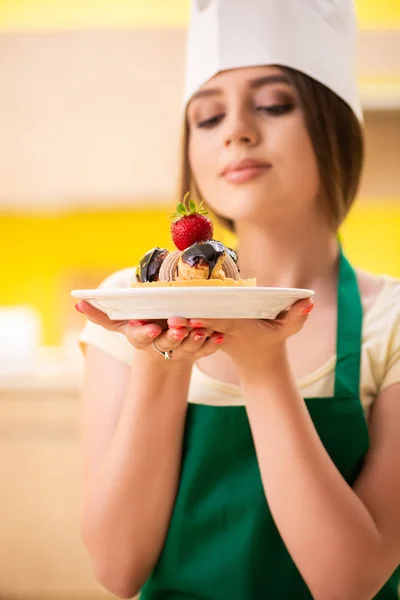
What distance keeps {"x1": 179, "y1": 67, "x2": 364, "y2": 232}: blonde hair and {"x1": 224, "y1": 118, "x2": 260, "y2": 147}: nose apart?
0.10 metres

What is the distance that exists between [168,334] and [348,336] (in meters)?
0.45

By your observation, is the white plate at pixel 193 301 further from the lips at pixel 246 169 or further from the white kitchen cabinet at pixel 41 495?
the white kitchen cabinet at pixel 41 495

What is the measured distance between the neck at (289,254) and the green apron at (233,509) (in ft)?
0.60

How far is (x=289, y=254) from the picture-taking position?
118cm

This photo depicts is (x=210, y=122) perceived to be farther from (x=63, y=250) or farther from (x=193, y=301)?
(x=63, y=250)

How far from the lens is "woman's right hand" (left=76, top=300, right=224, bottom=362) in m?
0.73

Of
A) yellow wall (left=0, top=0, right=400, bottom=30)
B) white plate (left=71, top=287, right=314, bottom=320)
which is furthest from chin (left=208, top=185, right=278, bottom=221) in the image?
yellow wall (left=0, top=0, right=400, bottom=30)

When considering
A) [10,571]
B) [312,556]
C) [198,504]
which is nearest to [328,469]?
[312,556]

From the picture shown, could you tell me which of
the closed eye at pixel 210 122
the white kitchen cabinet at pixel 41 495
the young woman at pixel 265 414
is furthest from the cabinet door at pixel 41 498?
the closed eye at pixel 210 122

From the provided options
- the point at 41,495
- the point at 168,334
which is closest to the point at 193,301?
the point at 168,334

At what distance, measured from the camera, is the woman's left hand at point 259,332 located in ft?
2.53

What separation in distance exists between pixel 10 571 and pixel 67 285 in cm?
130

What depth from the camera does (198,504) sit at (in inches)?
41.1

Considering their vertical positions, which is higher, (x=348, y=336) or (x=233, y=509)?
(x=348, y=336)
